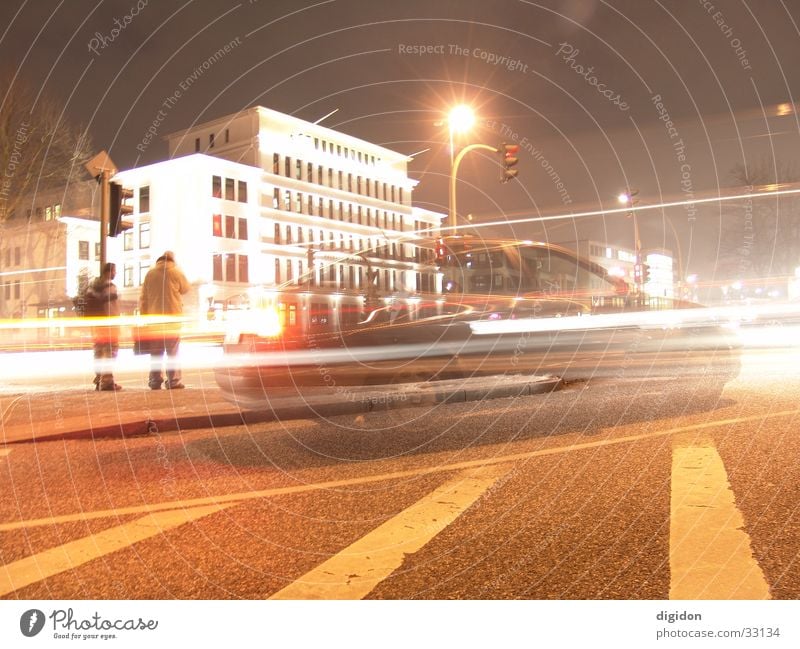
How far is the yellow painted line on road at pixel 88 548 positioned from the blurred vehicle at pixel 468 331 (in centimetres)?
248

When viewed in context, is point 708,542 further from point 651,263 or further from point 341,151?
point 651,263

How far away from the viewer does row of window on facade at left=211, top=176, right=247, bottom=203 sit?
35.7ft

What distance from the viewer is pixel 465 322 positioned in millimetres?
7160

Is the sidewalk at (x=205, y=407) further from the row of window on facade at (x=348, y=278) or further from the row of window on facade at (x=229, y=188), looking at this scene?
the row of window on facade at (x=229, y=188)

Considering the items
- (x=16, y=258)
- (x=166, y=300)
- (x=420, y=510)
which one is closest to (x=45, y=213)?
(x=166, y=300)

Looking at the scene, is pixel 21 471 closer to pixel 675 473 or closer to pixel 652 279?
pixel 675 473

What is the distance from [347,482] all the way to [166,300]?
5239mm

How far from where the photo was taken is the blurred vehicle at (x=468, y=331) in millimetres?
6215

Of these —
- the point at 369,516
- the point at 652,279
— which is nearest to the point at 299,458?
the point at 369,516

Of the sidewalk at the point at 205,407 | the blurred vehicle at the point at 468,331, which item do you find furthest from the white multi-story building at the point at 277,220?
the sidewalk at the point at 205,407

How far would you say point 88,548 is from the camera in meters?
3.15

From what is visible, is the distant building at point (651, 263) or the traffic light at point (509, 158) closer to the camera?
the traffic light at point (509, 158)

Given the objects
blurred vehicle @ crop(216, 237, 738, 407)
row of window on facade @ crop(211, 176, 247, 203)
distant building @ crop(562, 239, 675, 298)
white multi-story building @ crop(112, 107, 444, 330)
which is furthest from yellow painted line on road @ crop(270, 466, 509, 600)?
distant building @ crop(562, 239, 675, 298)

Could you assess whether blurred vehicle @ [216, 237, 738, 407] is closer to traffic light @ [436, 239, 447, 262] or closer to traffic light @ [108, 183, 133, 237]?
traffic light @ [436, 239, 447, 262]
